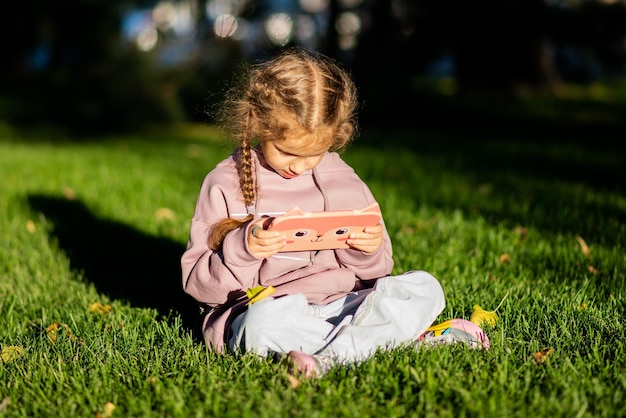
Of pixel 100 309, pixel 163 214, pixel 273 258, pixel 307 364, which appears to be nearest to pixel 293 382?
pixel 307 364

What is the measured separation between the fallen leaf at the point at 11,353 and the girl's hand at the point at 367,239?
1.27 m

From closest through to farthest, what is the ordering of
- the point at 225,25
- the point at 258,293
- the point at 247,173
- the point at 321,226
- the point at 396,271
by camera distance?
the point at 321,226 < the point at 258,293 < the point at 247,173 < the point at 396,271 < the point at 225,25

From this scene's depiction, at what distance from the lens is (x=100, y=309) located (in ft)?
10.7

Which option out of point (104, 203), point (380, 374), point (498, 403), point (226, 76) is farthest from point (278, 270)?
point (226, 76)

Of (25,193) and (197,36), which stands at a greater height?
(197,36)

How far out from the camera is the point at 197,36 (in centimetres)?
972

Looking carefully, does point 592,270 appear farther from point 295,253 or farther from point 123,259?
point 123,259

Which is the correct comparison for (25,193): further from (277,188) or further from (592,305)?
(592,305)

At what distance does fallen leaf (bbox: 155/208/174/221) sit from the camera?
493 centimetres

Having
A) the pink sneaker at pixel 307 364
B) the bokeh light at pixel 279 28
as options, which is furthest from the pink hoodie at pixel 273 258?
the bokeh light at pixel 279 28

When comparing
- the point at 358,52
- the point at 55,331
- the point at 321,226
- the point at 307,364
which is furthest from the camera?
the point at 358,52

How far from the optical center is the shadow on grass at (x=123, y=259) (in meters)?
3.47

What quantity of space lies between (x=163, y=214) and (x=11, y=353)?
2300 mm

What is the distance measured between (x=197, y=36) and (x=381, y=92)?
334cm
